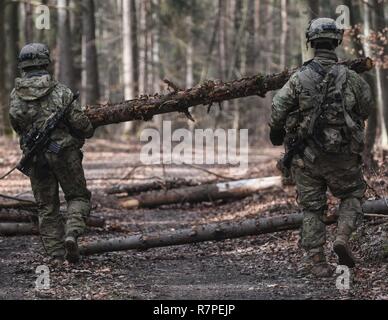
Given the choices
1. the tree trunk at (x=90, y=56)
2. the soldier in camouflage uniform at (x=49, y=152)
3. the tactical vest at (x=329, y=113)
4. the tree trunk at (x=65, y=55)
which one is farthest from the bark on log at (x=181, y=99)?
the tree trunk at (x=90, y=56)

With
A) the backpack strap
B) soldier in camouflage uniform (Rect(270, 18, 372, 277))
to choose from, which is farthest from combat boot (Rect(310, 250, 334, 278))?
the backpack strap

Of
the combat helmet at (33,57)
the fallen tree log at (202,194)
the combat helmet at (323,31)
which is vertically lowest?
the fallen tree log at (202,194)

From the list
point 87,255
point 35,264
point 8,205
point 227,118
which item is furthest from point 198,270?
point 227,118

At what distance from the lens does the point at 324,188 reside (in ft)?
23.3

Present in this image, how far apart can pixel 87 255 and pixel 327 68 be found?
352 centimetres

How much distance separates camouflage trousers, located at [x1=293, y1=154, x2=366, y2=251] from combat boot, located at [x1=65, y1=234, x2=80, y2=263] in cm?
244

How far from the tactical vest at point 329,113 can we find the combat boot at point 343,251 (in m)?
0.88

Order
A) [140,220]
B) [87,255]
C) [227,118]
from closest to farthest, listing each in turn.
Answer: [87,255], [140,220], [227,118]

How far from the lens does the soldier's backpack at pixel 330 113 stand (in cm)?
676

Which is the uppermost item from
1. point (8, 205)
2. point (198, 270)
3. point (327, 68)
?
point (327, 68)

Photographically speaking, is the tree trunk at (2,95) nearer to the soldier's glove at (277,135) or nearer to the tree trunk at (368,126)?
the tree trunk at (368,126)

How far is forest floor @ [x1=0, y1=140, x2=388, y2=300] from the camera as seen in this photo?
20.8 feet
